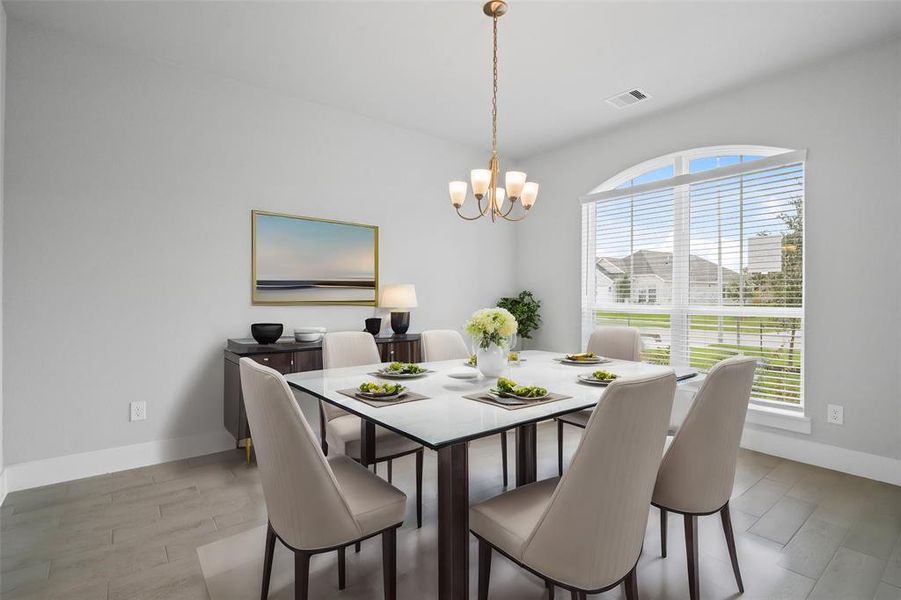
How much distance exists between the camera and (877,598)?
1.76 m

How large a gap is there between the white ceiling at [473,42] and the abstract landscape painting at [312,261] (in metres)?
1.05

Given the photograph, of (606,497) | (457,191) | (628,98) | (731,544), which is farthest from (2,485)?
(628,98)

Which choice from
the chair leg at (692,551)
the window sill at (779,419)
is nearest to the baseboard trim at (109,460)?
the chair leg at (692,551)

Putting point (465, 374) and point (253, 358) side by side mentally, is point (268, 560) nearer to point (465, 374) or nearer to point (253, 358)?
point (465, 374)

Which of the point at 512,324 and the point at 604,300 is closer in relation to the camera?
the point at 512,324

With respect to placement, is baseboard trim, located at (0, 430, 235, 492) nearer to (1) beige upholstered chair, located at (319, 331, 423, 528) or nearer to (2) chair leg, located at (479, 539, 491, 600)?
(1) beige upholstered chair, located at (319, 331, 423, 528)

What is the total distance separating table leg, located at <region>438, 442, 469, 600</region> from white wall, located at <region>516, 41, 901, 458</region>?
3.07 m

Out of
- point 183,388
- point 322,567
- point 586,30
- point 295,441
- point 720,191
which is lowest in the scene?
point 322,567

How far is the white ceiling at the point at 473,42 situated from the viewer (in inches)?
102

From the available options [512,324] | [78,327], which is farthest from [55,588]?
[512,324]

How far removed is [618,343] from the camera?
316 centimetres

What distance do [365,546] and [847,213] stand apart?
362cm

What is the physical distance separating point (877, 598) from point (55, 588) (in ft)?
10.4

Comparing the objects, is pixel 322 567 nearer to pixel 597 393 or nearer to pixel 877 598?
pixel 597 393
